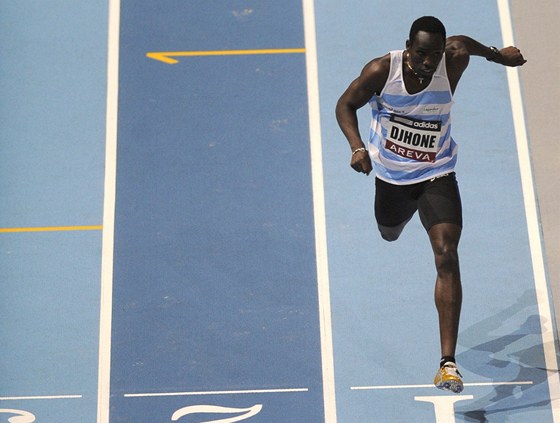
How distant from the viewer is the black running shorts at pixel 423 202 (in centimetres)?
813

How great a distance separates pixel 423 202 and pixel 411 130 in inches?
20.1

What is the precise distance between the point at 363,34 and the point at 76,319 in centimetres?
Answer: 392

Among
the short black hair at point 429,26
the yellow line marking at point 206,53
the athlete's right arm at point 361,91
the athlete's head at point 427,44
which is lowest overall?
the athlete's right arm at point 361,91

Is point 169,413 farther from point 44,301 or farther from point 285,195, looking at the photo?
point 285,195

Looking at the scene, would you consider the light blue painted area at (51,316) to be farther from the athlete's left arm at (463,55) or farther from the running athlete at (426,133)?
the athlete's left arm at (463,55)

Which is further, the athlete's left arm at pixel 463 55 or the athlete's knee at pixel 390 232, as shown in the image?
the athlete's knee at pixel 390 232

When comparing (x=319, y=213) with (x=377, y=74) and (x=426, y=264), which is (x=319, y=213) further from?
(x=377, y=74)

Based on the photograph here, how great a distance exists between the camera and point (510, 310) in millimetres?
9492

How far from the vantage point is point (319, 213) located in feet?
33.5

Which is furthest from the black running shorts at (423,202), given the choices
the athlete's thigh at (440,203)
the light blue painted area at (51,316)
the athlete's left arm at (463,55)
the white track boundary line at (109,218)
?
the light blue painted area at (51,316)

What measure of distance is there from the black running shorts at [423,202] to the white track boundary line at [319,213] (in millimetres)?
996

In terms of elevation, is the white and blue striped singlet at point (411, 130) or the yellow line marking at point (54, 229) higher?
the white and blue striped singlet at point (411, 130)

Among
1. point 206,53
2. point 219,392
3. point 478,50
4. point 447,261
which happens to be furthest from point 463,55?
point 206,53

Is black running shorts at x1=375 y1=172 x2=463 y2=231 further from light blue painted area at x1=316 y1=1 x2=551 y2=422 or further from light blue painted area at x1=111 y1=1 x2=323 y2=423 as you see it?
light blue painted area at x1=111 y1=1 x2=323 y2=423
